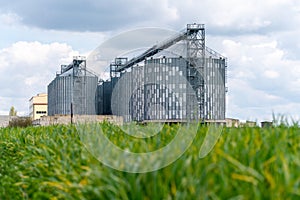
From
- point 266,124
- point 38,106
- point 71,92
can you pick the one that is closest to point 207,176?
point 266,124

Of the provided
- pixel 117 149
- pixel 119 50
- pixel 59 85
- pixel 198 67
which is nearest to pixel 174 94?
pixel 198 67

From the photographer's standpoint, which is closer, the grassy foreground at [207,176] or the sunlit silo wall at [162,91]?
the grassy foreground at [207,176]

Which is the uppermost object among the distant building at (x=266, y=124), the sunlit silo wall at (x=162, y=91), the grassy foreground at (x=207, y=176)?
the sunlit silo wall at (x=162, y=91)

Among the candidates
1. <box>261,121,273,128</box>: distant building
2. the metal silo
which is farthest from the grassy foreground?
the metal silo

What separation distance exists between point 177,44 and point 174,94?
174 inches

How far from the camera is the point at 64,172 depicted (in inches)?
185

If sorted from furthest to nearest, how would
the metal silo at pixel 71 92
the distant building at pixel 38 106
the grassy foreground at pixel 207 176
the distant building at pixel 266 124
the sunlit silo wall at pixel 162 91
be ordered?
the distant building at pixel 38 106 → the metal silo at pixel 71 92 → the sunlit silo wall at pixel 162 91 → the distant building at pixel 266 124 → the grassy foreground at pixel 207 176

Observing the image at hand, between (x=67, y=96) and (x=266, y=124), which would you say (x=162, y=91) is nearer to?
(x=67, y=96)

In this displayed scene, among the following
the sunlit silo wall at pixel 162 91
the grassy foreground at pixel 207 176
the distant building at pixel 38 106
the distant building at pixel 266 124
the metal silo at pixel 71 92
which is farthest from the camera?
the distant building at pixel 38 106

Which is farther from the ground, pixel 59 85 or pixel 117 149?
pixel 59 85

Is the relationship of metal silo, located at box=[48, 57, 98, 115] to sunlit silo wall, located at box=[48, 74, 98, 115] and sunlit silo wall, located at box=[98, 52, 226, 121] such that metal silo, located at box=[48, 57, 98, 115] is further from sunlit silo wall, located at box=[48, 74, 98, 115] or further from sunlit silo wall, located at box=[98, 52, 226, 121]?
sunlit silo wall, located at box=[98, 52, 226, 121]

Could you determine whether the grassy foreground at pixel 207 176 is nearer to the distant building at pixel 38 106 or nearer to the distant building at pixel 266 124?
the distant building at pixel 266 124

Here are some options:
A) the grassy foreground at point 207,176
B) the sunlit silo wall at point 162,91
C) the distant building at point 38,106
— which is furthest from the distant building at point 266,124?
the distant building at point 38,106

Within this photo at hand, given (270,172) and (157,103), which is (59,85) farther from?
(270,172)
